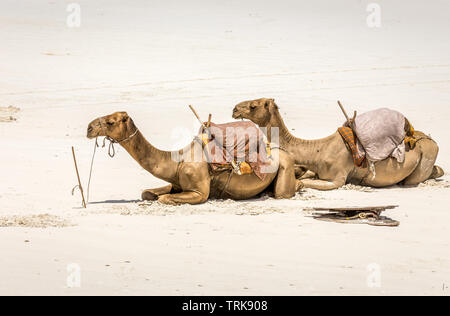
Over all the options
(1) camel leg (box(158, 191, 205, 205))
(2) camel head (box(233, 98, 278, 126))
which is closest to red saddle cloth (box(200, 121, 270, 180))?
(1) camel leg (box(158, 191, 205, 205))

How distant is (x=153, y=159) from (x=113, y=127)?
2.40 ft

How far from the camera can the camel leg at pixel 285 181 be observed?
460 inches

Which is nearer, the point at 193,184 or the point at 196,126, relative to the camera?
the point at 193,184

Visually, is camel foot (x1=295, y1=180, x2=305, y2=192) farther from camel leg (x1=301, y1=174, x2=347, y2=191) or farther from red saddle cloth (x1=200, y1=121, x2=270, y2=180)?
red saddle cloth (x1=200, y1=121, x2=270, y2=180)

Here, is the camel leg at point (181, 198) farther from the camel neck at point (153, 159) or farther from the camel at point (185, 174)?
the camel neck at point (153, 159)

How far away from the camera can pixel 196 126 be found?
63.7ft

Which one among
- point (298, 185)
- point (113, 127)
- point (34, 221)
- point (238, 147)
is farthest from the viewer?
point (298, 185)

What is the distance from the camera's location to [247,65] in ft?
89.4

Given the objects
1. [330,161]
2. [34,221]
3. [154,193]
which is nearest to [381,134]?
[330,161]

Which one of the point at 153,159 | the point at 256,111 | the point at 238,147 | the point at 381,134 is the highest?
the point at 256,111

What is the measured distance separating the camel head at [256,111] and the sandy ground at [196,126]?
1.31 m

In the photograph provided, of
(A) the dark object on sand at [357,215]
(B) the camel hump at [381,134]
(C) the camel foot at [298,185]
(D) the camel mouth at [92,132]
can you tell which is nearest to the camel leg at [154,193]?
(D) the camel mouth at [92,132]

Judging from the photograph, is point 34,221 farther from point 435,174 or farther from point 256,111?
point 435,174

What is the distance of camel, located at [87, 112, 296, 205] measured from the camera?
10742 millimetres
